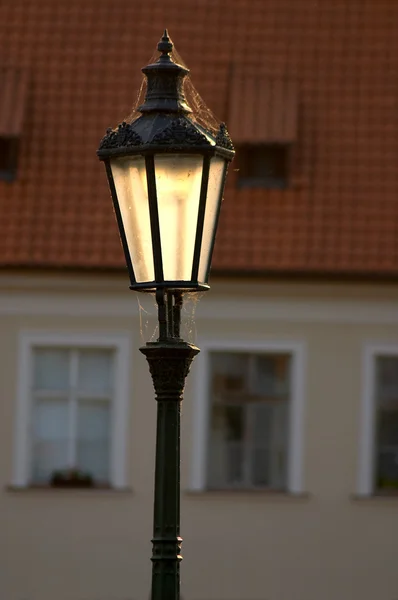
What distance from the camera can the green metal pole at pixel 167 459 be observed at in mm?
6773

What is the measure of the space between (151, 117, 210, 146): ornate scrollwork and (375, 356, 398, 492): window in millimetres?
12078

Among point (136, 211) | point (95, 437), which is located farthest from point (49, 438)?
point (136, 211)

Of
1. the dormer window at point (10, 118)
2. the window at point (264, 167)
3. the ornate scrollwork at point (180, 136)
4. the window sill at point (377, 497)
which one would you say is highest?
the dormer window at point (10, 118)

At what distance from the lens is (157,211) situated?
6832mm

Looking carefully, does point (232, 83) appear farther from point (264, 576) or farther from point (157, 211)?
point (157, 211)

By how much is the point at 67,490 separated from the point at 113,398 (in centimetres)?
107

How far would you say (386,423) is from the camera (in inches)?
738

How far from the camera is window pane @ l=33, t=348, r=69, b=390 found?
61.6ft

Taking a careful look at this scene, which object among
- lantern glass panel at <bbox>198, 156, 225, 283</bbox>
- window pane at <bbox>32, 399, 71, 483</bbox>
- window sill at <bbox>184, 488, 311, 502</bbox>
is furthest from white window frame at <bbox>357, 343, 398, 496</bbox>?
lantern glass panel at <bbox>198, 156, 225, 283</bbox>

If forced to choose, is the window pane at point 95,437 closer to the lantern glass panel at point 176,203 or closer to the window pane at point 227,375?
the window pane at point 227,375

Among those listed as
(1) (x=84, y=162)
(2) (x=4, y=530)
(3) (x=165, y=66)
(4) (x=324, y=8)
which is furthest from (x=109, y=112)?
(3) (x=165, y=66)

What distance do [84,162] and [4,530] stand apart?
3.98m

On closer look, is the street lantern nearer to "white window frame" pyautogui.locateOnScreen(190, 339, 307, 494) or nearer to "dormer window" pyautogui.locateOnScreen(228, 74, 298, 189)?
"white window frame" pyautogui.locateOnScreen(190, 339, 307, 494)

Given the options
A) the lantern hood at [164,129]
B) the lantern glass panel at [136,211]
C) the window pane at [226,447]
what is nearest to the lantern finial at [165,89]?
the lantern hood at [164,129]
